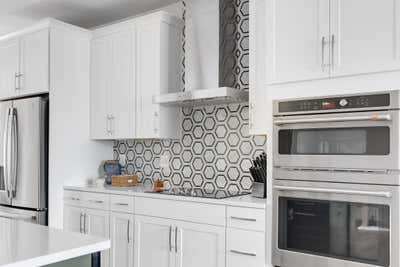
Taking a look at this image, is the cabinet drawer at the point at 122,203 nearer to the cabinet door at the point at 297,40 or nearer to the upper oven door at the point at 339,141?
the upper oven door at the point at 339,141

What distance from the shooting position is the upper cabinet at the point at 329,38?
2.07 m

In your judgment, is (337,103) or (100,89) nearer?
(337,103)

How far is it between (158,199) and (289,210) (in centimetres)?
110

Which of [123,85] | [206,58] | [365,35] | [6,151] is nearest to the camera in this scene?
[365,35]

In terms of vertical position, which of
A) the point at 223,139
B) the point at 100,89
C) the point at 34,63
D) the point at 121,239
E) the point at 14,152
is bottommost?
the point at 121,239

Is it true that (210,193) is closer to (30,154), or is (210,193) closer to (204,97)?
(204,97)

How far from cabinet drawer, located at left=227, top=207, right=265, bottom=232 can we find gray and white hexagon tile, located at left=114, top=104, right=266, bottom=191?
0.60 m

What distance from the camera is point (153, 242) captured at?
3090 millimetres

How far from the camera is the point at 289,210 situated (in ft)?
7.89

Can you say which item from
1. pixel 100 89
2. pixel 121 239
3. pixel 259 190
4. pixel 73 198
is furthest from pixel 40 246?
pixel 100 89

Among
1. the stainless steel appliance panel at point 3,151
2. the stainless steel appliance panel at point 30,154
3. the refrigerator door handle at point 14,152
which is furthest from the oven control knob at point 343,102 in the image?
the stainless steel appliance panel at point 3,151

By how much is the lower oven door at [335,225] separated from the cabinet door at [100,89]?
2.03m

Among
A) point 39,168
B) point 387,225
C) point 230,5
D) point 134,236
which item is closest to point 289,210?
point 387,225

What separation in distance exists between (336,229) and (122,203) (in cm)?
181
